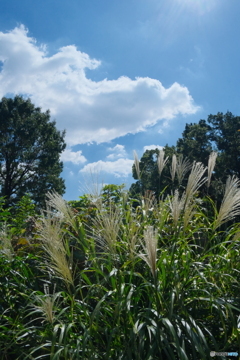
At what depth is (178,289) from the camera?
2.35m

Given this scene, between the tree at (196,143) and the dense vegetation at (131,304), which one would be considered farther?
the tree at (196,143)

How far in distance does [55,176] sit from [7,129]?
4.38m

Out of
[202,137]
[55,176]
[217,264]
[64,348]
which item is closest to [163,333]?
[64,348]

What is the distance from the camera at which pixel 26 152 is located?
76.8 feet

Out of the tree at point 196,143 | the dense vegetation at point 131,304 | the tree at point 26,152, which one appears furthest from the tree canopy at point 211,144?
the dense vegetation at point 131,304

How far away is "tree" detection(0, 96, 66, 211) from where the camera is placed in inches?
910

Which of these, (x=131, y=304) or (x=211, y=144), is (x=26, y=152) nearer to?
(x=211, y=144)

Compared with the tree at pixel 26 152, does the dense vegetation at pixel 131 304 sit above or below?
below

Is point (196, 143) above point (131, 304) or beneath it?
above

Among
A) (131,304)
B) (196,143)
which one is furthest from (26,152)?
(131,304)

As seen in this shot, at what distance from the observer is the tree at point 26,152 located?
23.1 metres

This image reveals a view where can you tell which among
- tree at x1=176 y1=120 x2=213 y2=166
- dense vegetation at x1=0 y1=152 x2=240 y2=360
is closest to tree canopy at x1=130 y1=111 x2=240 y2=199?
tree at x1=176 y1=120 x2=213 y2=166

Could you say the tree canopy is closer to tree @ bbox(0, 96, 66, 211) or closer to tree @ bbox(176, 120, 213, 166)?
tree @ bbox(176, 120, 213, 166)

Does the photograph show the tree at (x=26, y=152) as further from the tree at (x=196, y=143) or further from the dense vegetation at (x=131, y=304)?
the dense vegetation at (x=131, y=304)
